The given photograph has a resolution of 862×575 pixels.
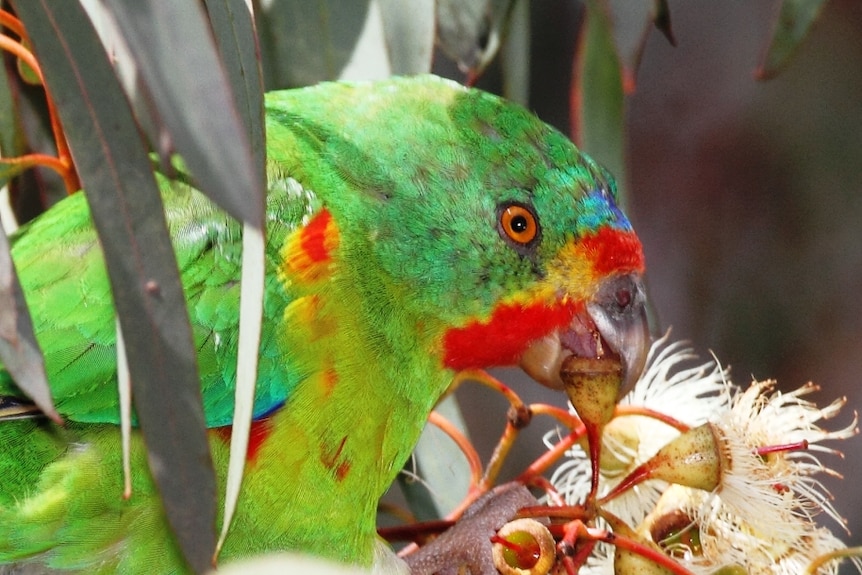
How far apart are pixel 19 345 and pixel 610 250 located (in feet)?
2.15

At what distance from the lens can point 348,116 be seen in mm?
1107

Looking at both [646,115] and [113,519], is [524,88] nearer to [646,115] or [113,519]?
[113,519]

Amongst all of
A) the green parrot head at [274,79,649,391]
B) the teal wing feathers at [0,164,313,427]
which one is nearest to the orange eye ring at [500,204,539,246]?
the green parrot head at [274,79,649,391]

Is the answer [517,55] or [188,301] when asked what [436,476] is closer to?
[188,301]

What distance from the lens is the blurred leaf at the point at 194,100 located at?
49cm

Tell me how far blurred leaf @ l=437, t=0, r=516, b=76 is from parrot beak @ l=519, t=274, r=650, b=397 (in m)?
0.37

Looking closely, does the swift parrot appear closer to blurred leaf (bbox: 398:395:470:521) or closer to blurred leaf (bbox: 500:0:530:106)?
blurred leaf (bbox: 398:395:470:521)

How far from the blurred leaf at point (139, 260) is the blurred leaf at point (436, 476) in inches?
30.9

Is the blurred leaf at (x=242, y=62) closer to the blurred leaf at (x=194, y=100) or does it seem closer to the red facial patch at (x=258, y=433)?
the blurred leaf at (x=194, y=100)

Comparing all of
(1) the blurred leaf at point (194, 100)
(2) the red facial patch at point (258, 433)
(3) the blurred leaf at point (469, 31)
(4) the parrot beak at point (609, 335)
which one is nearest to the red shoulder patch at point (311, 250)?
(2) the red facial patch at point (258, 433)

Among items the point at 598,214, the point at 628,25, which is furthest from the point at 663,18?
the point at 598,214

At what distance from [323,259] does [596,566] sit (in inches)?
19.8

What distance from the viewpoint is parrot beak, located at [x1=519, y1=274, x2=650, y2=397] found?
43.2 inches

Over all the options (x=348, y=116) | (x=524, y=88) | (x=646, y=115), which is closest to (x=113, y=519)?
(x=348, y=116)
